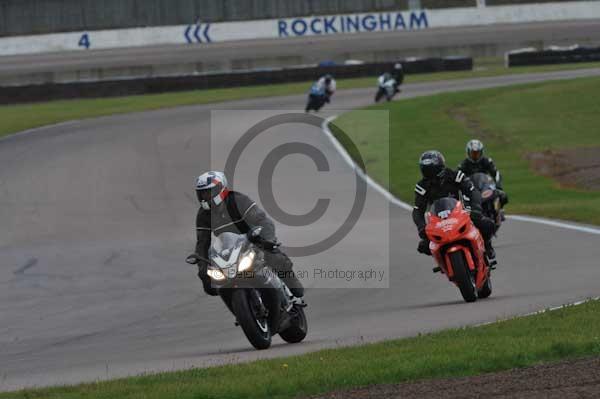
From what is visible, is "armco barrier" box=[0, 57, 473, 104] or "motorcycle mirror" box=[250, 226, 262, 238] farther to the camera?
"armco barrier" box=[0, 57, 473, 104]

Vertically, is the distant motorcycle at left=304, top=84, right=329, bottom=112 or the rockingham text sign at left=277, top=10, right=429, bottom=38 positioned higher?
the rockingham text sign at left=277, top=10, right=429, bottom=38

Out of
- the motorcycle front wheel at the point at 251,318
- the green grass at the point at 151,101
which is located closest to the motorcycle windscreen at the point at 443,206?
the motorcycle front wheel at the point at 251,318

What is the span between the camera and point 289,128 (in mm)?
36062

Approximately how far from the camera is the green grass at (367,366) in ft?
26.7

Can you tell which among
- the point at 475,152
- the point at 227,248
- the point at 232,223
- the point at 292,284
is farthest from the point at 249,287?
the point at 475,152

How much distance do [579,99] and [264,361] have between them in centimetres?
3128

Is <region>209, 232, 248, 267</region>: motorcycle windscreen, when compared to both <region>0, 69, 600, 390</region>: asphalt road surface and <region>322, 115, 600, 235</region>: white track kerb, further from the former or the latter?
<region>322, 115, 600, 235</region>: white track kerb

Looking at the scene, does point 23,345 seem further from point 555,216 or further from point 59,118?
point 59,118

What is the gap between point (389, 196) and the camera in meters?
24.9

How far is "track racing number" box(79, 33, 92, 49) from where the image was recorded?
176 ft

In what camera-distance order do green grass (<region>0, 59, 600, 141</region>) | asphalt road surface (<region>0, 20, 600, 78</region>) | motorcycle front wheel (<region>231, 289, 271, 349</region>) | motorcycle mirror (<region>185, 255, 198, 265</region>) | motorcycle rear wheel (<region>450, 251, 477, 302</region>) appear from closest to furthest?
motorcycle front wheel (<region>231, 289, 271, 349</region>)
motorcycle mirror (<region>185, 255, 198, 265</region>)
motorcycle rear wheel (<region>450, 251, 477, 302</region>)
green grass (<region>0, 59, 600, 141</region>)
asphalt road surface (<region>0, 20, 600, 78</region>)

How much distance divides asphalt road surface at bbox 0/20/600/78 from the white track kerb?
15.1m

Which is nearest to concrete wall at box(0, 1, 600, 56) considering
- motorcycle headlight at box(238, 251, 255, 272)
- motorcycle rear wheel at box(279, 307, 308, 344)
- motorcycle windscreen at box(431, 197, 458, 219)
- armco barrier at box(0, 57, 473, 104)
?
armco barrier at box(0, 57, 473, 104)

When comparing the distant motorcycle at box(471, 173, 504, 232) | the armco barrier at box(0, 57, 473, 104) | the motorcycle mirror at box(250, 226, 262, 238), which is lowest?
the armco barrier at box(0, 57, 473, 104)
